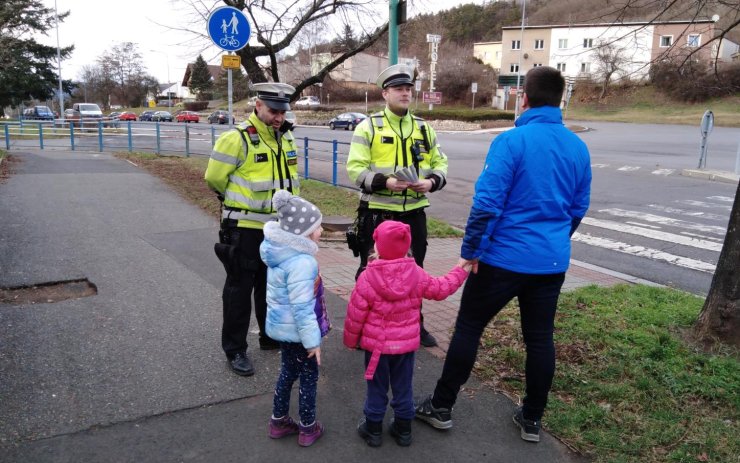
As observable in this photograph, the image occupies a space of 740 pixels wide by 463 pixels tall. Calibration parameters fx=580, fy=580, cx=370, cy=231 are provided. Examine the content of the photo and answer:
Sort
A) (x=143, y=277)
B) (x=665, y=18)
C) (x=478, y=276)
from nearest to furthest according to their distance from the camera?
(x=478, y=276) → (x=665, y=18) → (x=143, y=277)

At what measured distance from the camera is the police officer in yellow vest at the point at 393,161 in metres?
4.07

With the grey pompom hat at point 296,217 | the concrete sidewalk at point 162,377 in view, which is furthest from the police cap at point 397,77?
the concrete sidewalk at point 162,377

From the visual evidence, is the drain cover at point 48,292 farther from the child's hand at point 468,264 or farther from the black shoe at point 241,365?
the child's hand at point 468,264

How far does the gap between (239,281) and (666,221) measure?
29.4ft

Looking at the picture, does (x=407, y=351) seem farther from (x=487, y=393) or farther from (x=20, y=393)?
(x=20, y=393)

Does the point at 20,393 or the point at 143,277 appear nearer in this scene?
the point at 20,393

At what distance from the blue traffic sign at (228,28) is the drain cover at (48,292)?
155 inches

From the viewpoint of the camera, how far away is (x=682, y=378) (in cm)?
378

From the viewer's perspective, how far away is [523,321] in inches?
127

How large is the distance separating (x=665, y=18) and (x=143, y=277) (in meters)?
5.55

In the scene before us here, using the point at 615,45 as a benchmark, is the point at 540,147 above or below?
below

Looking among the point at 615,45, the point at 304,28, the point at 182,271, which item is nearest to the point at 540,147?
the point at 615,45

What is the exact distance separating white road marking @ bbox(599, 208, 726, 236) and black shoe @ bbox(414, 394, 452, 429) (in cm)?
811

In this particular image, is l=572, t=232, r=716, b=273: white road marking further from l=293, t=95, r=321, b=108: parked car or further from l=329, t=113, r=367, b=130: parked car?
l=293, t=95, r=321, b=108: parked car
